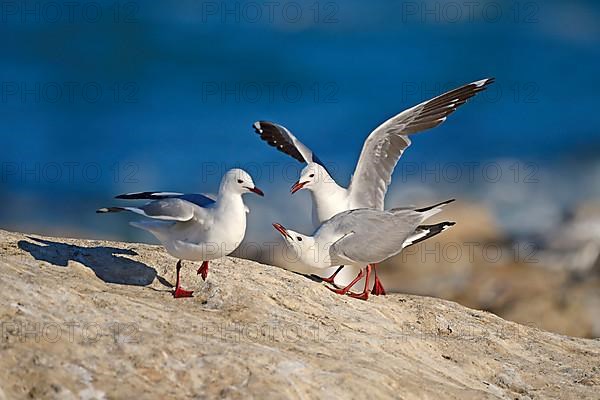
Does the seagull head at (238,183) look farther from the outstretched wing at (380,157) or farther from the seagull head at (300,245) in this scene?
the outstretched wing at (380,157)

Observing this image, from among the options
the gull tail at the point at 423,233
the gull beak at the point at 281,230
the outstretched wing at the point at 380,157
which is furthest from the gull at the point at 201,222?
the outstretched wing at the point at 380,157

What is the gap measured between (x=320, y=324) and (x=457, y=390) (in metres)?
1.18

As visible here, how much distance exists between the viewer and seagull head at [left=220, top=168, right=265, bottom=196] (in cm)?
746

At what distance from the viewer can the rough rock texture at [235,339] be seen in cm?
545

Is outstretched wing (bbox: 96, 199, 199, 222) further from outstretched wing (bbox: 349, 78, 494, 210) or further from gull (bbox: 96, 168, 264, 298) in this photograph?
outstretched wing (bbox: 349, 78, 494, 210)

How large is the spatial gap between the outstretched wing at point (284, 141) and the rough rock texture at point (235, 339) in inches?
103

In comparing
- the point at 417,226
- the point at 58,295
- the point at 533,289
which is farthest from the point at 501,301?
the point at 58,295

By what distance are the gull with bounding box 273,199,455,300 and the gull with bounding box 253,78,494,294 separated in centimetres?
99

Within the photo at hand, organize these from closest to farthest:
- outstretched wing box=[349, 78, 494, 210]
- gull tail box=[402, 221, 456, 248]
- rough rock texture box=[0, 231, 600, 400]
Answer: rough rock texture box=[0, 231, 600, 400], gull tail box=[402, 221, 456, 248], outstretched wing box=[349, 78, 494, 210]

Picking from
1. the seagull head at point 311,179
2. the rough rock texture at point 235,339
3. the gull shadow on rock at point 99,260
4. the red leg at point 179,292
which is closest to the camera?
the rough rock texture at point 235,339

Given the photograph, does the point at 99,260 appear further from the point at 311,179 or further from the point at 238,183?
the point at 311,179

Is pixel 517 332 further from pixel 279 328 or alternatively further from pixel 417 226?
pixel 279 328

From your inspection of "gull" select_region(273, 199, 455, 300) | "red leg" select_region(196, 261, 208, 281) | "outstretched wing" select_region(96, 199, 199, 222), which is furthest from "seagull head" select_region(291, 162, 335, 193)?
"outstretched wing" select_region(96, 199, 199, 222)

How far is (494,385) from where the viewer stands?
698 cm
